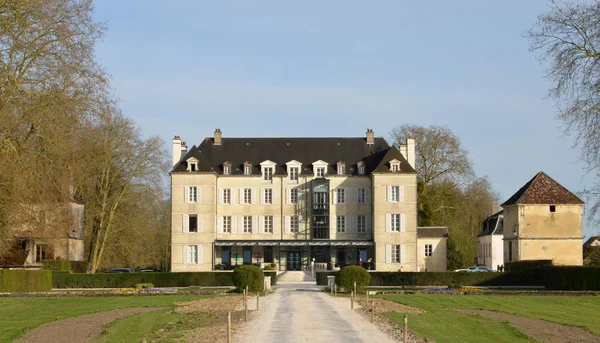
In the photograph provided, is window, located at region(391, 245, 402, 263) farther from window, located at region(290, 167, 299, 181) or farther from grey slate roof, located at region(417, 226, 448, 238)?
window, located at region(290, 167, 299, 181)

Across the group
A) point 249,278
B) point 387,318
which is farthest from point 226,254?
point 387,318

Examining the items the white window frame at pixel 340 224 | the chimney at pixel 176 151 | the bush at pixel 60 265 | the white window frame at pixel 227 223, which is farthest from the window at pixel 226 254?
the bush at pixel 60 265

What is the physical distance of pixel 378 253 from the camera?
65125 mm

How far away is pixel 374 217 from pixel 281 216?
7620 mm

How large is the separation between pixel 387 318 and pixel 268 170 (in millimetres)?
45353

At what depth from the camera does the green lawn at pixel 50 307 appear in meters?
23.0

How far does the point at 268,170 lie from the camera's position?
→ 2699 inches

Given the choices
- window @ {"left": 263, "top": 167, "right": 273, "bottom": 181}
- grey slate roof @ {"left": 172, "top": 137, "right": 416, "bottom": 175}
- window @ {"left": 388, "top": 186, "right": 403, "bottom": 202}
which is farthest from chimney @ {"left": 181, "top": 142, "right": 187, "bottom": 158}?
window @ {"left": 388, "top": 186, "right": 403, "bottom": 202}

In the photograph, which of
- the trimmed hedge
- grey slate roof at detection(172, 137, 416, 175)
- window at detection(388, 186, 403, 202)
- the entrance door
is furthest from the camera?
grey slate roof at detection(172, 137, 416, 175)

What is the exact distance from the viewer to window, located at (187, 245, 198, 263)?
65.4 meters

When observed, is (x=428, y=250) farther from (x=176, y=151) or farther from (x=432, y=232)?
(x=176, y=151)

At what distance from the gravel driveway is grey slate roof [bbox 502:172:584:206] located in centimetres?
2751

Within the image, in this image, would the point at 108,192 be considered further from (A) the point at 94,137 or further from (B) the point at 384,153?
(A) the point at 94,137

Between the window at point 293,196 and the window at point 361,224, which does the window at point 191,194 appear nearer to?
the window at point 293,196
